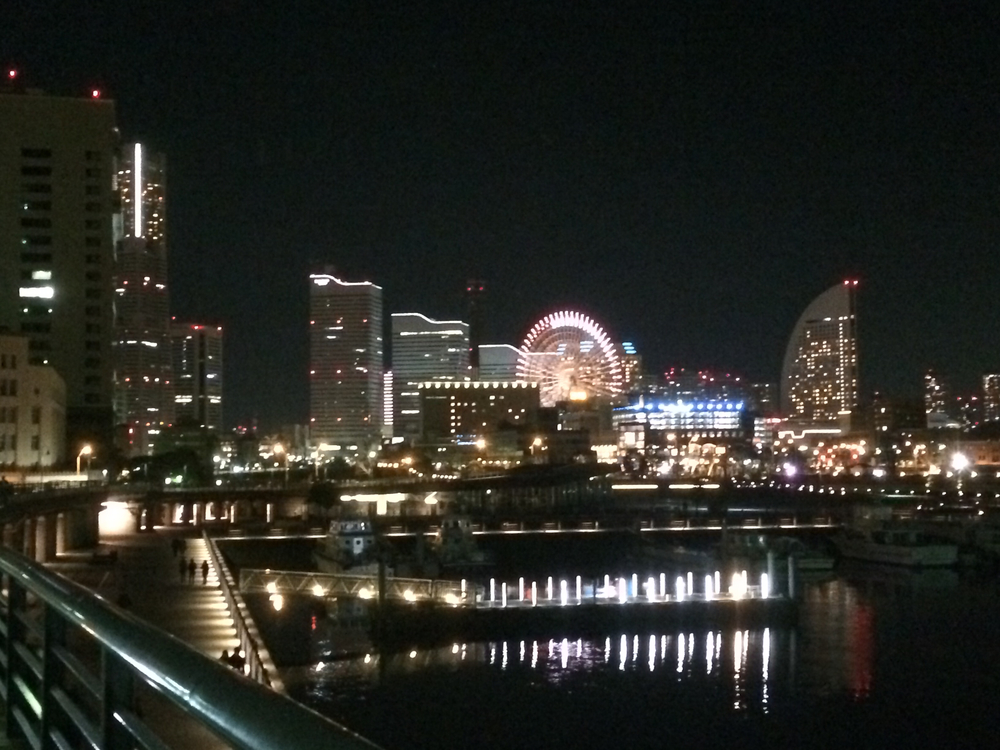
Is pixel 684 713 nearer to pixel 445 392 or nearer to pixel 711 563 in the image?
pixel 711 563

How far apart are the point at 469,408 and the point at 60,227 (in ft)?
211

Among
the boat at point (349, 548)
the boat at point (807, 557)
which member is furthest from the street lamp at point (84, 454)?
the boat at point (807, 557)

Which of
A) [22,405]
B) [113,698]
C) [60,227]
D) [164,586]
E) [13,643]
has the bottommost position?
[164,586]

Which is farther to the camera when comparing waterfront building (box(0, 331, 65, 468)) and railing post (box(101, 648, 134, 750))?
waterfront building (box(0, 331, 65, 468))

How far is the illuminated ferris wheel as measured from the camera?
83.9 metres

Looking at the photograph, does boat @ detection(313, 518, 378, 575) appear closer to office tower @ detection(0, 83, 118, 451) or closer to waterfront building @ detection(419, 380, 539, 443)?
office tower @ detection(0, 83, 118, 451)

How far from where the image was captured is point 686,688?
67.8 feet

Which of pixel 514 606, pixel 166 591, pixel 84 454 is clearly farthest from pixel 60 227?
pixel 166 591

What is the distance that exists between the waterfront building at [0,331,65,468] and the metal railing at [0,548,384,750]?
40123 millimetres

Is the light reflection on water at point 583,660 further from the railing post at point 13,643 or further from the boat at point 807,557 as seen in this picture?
the railing post at point 13,643

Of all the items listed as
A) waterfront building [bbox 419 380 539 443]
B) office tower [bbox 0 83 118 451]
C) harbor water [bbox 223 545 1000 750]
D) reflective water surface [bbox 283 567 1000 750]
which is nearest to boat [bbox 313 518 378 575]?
harbor water [bbox 223 545 1000 750]

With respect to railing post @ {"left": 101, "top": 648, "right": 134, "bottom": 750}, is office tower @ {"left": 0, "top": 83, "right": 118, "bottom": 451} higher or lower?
higher

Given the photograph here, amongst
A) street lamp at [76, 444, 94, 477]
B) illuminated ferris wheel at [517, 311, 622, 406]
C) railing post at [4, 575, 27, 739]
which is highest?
illuminated ferris wheel at [517, 311, 622, 406]

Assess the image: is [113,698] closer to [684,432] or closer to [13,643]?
[13,643]
